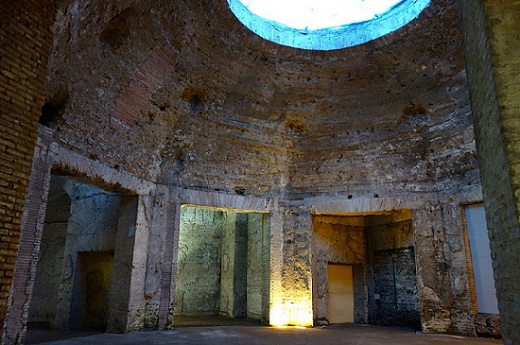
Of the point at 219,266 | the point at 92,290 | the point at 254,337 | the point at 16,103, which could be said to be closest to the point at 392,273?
the point at 254,337

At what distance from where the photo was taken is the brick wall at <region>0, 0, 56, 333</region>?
4.04 meters

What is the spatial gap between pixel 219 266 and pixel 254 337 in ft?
17.5

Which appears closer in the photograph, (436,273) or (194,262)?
(436,273)

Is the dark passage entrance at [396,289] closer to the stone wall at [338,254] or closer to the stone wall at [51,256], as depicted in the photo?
the stone wall at [338,254]

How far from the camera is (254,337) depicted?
304 inches

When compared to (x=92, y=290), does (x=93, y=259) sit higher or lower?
higher

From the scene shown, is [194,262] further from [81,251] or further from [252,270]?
[81,251]

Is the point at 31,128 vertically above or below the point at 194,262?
above

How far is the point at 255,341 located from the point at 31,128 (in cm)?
516

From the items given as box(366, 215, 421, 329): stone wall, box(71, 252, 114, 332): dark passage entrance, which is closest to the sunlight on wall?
box(366, 215, 421, 329): stone wall

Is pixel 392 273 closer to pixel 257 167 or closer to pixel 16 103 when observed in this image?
pixel 257 167

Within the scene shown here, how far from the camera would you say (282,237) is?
9938mm

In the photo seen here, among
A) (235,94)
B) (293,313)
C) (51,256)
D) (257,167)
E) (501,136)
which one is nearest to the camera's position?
(501,136)

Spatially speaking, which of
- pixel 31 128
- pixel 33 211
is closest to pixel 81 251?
pixel 33 211
